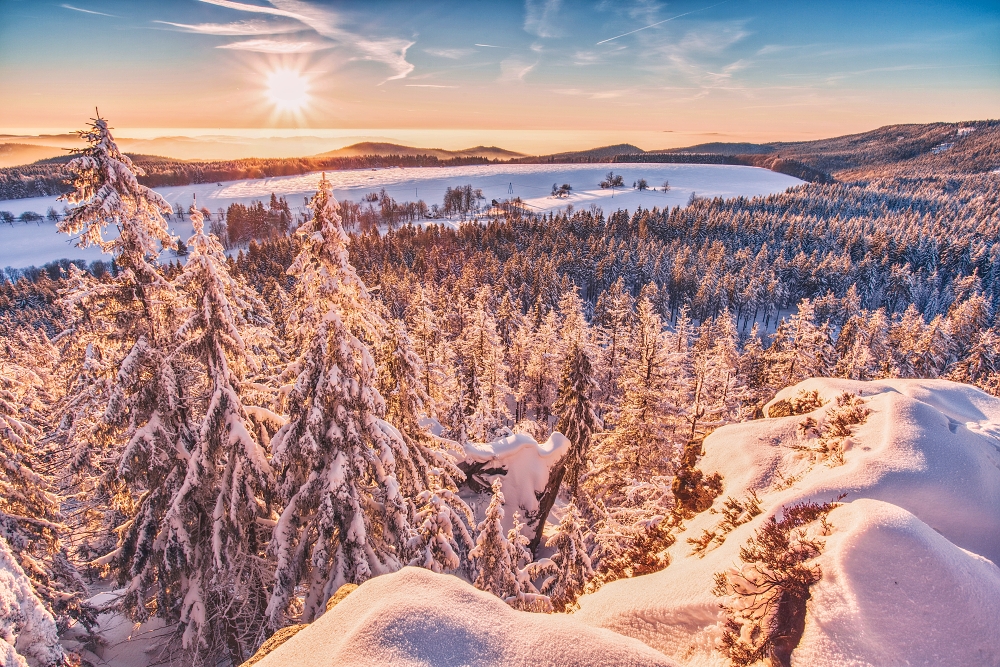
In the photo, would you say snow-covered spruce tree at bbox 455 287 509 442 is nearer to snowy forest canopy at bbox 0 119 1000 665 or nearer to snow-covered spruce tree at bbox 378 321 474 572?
snowy forest canopy at bbox 0 119 1000 665

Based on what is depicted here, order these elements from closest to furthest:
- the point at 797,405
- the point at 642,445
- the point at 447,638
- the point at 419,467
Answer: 1. the point at 447,638
2. the point at 797,405
3. the point at 419,467
4. the point at 642,445

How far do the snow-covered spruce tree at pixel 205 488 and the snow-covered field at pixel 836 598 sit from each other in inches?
244

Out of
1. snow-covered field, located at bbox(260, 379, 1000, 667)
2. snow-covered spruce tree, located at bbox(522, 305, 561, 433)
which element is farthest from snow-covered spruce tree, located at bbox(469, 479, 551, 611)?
snow-covered spruce tree, located at bbox(522, 305, 561, 433)

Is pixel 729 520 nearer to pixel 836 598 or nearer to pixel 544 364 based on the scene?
pixel 836 598

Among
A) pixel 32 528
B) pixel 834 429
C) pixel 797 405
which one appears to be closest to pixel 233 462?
pixel 32 528

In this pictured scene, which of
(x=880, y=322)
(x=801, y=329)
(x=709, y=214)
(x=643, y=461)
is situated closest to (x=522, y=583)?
(x=643, y=461)

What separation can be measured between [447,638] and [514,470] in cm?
1747

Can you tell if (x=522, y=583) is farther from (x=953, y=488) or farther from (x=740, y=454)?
(x=953, y=488)

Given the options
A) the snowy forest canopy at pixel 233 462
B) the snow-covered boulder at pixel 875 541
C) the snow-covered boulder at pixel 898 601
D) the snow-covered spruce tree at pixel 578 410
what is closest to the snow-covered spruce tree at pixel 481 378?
the snow-covered spruce tree at pixel 578 410

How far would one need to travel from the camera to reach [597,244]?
316 ft

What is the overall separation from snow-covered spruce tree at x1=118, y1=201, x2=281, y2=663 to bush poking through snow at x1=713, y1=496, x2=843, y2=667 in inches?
360

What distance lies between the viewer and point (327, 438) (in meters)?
9.08

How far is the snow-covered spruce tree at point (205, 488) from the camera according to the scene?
357 inches

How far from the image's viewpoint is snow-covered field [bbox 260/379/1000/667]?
3.71m
